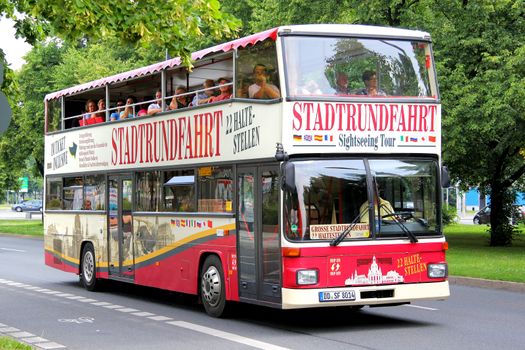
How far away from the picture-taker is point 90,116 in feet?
61.4

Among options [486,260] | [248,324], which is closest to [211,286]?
[248,324]

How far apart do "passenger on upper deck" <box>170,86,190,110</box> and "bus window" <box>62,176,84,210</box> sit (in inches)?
169

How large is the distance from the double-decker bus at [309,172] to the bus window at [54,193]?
5511 mm

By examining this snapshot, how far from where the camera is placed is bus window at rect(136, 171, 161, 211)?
52.0 ft

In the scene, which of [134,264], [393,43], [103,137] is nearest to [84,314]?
[134,264]

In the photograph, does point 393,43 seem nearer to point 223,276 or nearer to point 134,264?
point 223,276

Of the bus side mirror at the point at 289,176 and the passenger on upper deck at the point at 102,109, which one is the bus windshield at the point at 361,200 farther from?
the passenger on upper deck at the point at 102,109

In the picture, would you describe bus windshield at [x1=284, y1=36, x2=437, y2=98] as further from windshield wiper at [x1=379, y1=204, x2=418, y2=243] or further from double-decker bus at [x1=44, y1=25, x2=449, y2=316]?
Answer: windshield wiper at [x1=379, y1=204, x2=418, y2=243]

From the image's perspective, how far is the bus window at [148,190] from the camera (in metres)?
15.8

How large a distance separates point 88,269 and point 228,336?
24.5 ft

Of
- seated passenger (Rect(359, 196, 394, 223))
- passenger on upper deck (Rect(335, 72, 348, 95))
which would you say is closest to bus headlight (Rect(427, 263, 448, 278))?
seated passenger (Rect(359, 196, 394, 223))

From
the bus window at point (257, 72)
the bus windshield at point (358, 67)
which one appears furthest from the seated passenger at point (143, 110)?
the bus windshield at point (358, 67)

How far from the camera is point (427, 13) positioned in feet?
98.2

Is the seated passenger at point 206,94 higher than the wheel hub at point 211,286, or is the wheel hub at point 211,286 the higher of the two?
the seated passenger at point 206,94
